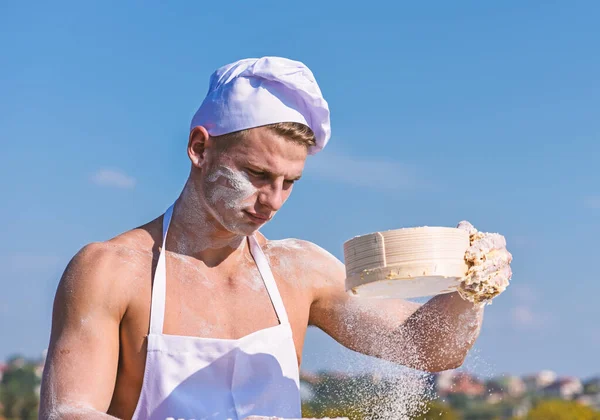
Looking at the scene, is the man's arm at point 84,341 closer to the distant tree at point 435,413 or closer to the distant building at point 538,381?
the distant tree at point 435,413

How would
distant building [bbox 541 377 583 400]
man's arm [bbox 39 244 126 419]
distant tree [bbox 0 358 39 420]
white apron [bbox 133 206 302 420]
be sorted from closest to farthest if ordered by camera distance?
1. man's arm [bbox 39 244 126 419]
2. white apron [bbox 133 206 302 420]
3. distant tree [bbox 0 358 39 420]
4. distant building [bbox 541 377 583 400]

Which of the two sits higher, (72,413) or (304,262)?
(304,262)

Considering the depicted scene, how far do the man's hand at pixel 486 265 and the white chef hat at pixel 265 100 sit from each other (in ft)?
2.79

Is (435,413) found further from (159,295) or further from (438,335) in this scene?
(159,295)

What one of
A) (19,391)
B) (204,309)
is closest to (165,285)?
(204,309)

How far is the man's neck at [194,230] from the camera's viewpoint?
4031 millimetres

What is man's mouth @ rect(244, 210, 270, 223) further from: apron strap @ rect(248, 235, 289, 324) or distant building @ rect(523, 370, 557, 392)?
distant building @ rect(523, 370, 557, 392)

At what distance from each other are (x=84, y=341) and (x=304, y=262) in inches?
49.4

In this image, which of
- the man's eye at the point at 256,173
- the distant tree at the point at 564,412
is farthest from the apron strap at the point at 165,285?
the distant tree at the point at 564,412

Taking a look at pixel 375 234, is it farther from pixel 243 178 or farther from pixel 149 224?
pixel 149 224

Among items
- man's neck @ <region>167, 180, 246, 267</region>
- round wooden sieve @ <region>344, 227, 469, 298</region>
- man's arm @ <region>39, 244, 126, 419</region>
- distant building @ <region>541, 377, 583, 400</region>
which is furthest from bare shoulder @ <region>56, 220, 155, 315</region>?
distant building @ <region>541, 377, 583, 400</region>

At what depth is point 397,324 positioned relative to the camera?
14.1 ft

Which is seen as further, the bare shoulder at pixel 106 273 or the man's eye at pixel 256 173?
the man's eye at pixel 256 173

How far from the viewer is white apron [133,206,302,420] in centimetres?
376
